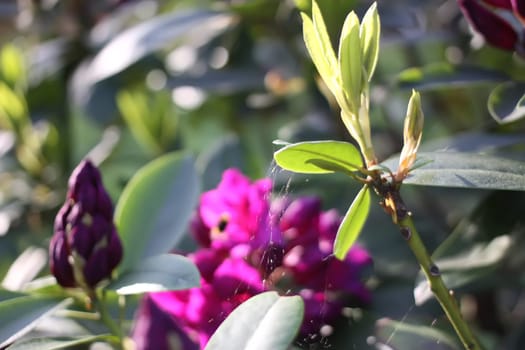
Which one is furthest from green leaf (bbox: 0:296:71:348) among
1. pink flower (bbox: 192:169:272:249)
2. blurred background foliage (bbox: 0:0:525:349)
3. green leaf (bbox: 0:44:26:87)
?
green leaf (bbox: 0:44:26:87)

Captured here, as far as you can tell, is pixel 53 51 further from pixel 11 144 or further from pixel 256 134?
pixel 256 134

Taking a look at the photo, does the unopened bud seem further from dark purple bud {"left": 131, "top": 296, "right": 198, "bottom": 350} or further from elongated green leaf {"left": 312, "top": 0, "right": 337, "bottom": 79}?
dark purple bud {"left": 131, "top": 296, "right": 198, "bottom": 350}

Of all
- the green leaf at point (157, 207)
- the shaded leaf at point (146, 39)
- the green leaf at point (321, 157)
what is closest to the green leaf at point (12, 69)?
the shaded leaf at point (146, 39)

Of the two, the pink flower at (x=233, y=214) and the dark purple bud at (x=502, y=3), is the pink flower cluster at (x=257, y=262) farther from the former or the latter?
the dark purple bud at (x=502, y=3)

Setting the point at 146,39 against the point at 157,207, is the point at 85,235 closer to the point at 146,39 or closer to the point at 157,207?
the point at 157,207

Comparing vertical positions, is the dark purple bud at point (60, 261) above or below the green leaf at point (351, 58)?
below

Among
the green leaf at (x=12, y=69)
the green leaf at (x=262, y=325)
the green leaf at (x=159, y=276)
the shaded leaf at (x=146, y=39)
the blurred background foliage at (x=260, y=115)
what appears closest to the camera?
the green leaf at (x=262, y=325)

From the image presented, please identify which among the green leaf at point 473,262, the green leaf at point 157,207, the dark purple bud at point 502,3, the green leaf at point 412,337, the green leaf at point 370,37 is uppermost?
the green leaf at point 370,37
